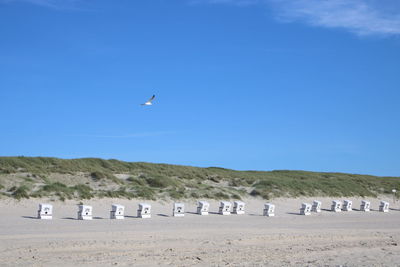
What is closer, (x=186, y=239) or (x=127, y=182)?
(x=186, y=239)

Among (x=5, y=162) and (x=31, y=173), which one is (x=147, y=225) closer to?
(x=31, y=173)

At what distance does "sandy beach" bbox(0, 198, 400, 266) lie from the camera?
1505 cm

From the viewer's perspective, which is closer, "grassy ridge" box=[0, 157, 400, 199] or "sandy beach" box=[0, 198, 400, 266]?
"sandy beach" box=[0, 198, 400, 266]

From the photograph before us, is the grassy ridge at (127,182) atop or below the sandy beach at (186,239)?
atop

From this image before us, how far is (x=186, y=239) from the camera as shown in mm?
19203

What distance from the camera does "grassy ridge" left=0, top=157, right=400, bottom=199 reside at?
28.6m

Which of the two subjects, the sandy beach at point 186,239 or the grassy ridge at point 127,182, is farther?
the grassy ridge at point 127,182

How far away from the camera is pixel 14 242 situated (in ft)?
54.9

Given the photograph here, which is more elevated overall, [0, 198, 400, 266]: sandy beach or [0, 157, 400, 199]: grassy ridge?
[0, 157, 400, 199]: grassy ridge

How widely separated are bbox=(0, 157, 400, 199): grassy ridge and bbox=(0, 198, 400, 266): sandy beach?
1456 millimetres

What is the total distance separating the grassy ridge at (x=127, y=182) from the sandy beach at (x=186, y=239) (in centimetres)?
146

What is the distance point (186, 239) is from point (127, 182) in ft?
49.1

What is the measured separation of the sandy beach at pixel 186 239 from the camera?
49.4 feet

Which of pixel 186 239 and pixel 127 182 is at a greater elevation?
pixel 127 182
